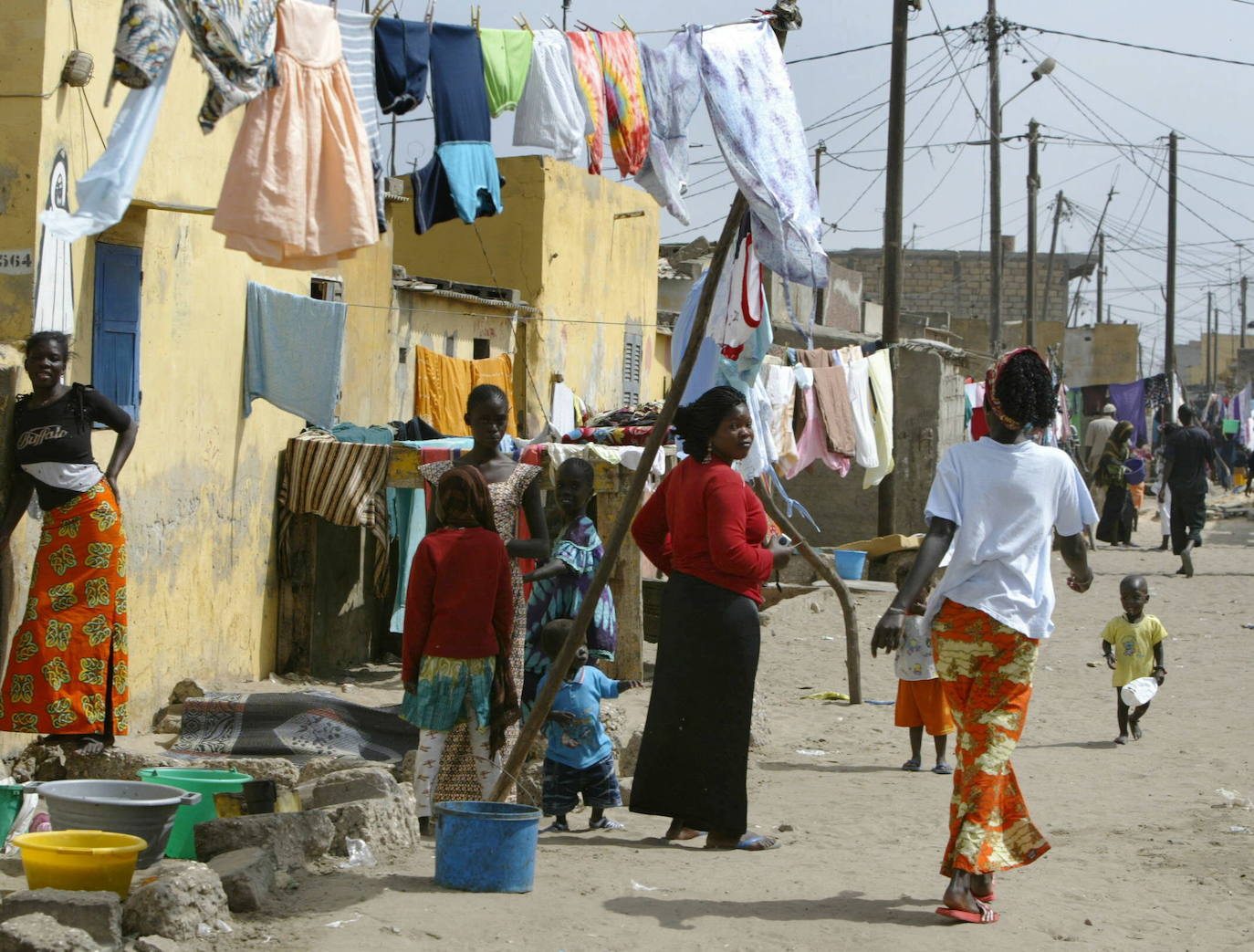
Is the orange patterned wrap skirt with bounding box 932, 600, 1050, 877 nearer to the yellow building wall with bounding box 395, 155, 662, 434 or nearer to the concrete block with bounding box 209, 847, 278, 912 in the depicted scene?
the concrete block with bounding box 209, 847, 278, 912

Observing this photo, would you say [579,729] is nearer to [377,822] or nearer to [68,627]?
[377,822]

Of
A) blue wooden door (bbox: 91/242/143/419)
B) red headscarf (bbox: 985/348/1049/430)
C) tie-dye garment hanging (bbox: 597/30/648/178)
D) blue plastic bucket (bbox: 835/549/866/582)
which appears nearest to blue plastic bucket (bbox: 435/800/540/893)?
red headscarf (bbox: 985/348/1049/430)

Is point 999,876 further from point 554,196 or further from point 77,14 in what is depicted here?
point 554,196

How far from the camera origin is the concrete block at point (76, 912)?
13.0 feet

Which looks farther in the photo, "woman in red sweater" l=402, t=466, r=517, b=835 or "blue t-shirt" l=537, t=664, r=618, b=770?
"blue t-shirt" l=537, t=664, r=618, b=770

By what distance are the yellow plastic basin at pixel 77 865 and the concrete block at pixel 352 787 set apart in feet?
4.49

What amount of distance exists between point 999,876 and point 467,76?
171 inches

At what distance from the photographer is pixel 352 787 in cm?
588

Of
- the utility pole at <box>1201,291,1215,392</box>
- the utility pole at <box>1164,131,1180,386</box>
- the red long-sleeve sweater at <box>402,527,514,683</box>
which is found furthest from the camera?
the utility pole at <box>1201,291,1215,392</box>

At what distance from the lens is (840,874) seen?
5.31 meters

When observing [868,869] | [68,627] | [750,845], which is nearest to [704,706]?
[750,845]

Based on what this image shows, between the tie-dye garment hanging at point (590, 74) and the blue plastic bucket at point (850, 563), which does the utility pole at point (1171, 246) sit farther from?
the tie-dye garment hanging at point (590, 74)

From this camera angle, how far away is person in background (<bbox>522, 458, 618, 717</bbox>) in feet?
20.8

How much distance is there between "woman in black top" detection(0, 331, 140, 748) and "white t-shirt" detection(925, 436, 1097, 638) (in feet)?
11.6
